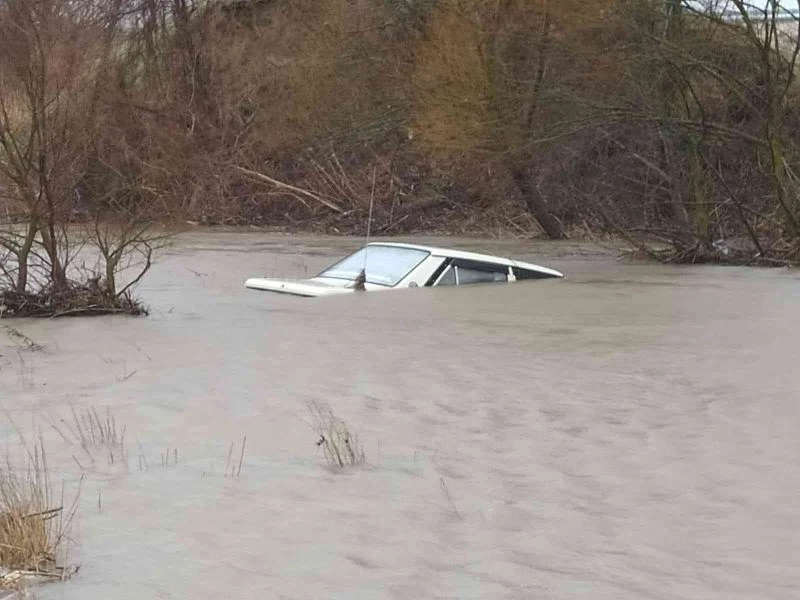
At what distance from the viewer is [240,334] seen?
1141cm

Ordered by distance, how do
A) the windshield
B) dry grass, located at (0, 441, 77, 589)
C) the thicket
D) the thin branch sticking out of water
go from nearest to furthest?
dry grass, located at (0, 441, 77, 589), the thin branch sticking out of water, the thicket, the windshield

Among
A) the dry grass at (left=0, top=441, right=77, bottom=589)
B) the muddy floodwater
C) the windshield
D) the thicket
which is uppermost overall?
the thicket

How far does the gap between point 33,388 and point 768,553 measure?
526 centimetres

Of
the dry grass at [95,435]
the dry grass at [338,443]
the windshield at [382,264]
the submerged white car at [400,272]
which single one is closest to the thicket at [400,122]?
the submerged white car at [400,272]

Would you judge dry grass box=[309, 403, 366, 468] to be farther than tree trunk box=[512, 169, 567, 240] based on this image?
No

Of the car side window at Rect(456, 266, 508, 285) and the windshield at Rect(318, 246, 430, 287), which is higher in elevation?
the windshield at Rect(318, 246, 430, 287)

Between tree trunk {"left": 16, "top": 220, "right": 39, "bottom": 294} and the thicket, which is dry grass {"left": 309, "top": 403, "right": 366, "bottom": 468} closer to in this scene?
the thicket

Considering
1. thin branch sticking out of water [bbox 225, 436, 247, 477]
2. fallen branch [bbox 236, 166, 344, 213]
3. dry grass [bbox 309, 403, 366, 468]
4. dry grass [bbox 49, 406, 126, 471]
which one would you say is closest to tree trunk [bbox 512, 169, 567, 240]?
fallen branch [bbox 236, 166, 344, 213]

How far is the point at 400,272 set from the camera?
1368cm

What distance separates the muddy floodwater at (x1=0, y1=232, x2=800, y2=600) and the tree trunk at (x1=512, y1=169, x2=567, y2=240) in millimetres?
15911

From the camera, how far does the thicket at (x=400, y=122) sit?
41.5 feet

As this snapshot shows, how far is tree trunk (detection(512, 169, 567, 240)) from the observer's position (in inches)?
1145

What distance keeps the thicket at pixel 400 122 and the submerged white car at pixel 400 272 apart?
1.83 metres

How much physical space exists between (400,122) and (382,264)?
16564 mm
